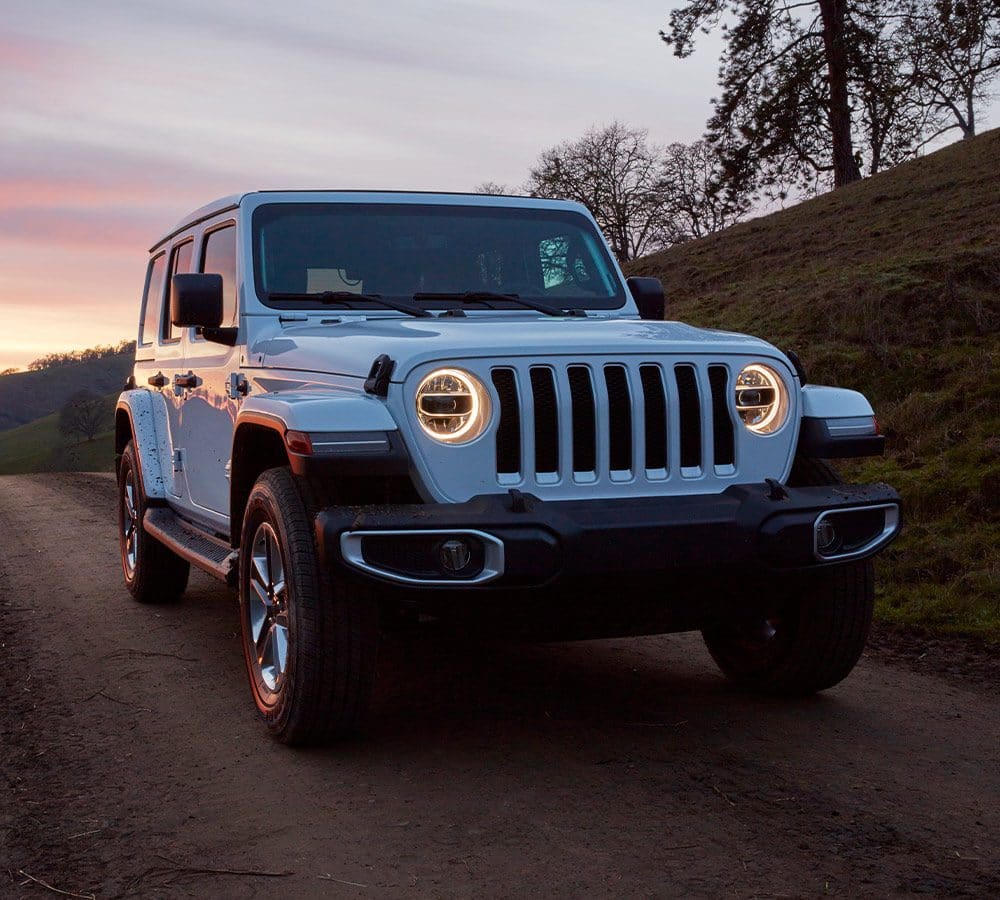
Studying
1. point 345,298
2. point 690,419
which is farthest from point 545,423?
point 345,298

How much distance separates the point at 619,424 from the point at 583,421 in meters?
0.13

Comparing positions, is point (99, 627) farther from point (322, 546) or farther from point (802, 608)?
point (802, 608)

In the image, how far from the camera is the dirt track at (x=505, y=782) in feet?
10.4

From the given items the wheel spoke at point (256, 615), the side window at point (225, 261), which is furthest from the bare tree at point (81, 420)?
the wheel spoke at point (256, 615)

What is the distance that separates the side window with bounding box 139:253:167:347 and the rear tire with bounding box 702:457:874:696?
424 centimetres

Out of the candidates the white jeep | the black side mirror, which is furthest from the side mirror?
the black side mirror

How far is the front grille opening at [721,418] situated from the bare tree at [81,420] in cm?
13135

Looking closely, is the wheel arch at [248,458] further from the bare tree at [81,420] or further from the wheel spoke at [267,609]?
the bare tree at [81,420]

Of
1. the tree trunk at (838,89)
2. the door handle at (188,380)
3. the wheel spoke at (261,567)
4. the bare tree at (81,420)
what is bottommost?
the bare tree at (81,420)

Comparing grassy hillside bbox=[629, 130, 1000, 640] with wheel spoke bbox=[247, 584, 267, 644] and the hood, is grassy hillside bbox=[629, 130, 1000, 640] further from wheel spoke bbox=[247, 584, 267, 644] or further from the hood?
wheel spoke bbox=[247, 584, 267, 644]

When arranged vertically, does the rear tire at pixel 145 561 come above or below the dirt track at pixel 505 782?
above

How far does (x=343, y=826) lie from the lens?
3.51 metres

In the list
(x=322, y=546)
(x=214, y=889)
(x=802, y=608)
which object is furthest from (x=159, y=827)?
(x=802, y=608)

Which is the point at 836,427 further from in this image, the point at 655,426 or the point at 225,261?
the point at 225,261
